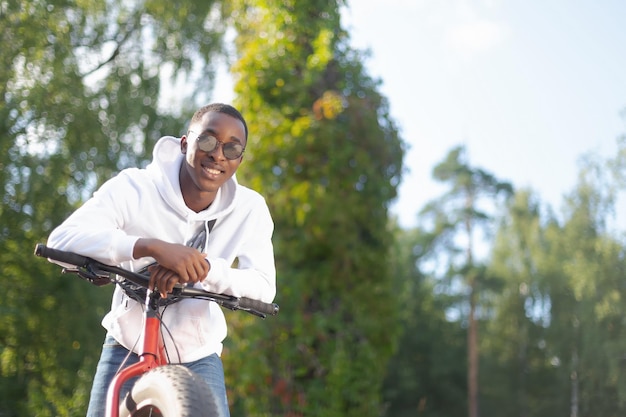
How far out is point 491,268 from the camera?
28344mm

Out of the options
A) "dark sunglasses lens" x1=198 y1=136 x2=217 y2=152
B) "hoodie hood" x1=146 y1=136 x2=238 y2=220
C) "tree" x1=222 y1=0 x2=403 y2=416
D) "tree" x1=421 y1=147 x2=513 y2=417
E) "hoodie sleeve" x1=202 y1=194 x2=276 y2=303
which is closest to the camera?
"hoodie sleeve" x1=202 y1=194 x2=276 y2=303

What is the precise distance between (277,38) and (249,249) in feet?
20.7

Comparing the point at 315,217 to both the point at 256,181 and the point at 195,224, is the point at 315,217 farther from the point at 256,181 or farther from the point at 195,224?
the point at 195,224

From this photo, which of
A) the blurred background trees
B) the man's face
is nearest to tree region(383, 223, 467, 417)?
the blurred background trees

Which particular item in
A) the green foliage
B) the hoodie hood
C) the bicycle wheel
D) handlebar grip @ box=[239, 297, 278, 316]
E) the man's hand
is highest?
the green foliage

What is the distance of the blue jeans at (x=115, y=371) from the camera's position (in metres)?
2.55

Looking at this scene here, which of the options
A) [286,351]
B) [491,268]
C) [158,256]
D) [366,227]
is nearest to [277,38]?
[366,227]

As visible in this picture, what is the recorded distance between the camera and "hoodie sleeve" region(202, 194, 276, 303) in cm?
238

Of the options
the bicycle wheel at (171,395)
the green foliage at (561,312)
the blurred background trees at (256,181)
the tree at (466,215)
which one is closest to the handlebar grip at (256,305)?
the bicycle wheel at (171,395)

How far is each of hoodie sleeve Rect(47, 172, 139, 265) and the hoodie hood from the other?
7.2 inches

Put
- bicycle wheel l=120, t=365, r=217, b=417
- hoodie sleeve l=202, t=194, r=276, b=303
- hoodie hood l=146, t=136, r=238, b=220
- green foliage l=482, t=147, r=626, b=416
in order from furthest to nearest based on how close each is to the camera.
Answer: green foliage l=482, t=147, r=626, b=416 → hoodie hood l=146, t=136, r=238, b=220 → hoodie sleeve l=202, t=194, r=276, b=303 → bicycle wheel l=120, t=365, r=217, b=417

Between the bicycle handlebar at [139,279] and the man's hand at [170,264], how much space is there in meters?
0.08

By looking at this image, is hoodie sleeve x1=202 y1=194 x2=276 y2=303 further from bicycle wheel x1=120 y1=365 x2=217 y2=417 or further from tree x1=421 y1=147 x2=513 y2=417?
tree x1=421 y1=147 x2=513 y2=417

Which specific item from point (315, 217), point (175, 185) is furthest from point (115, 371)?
point (315, 217)
